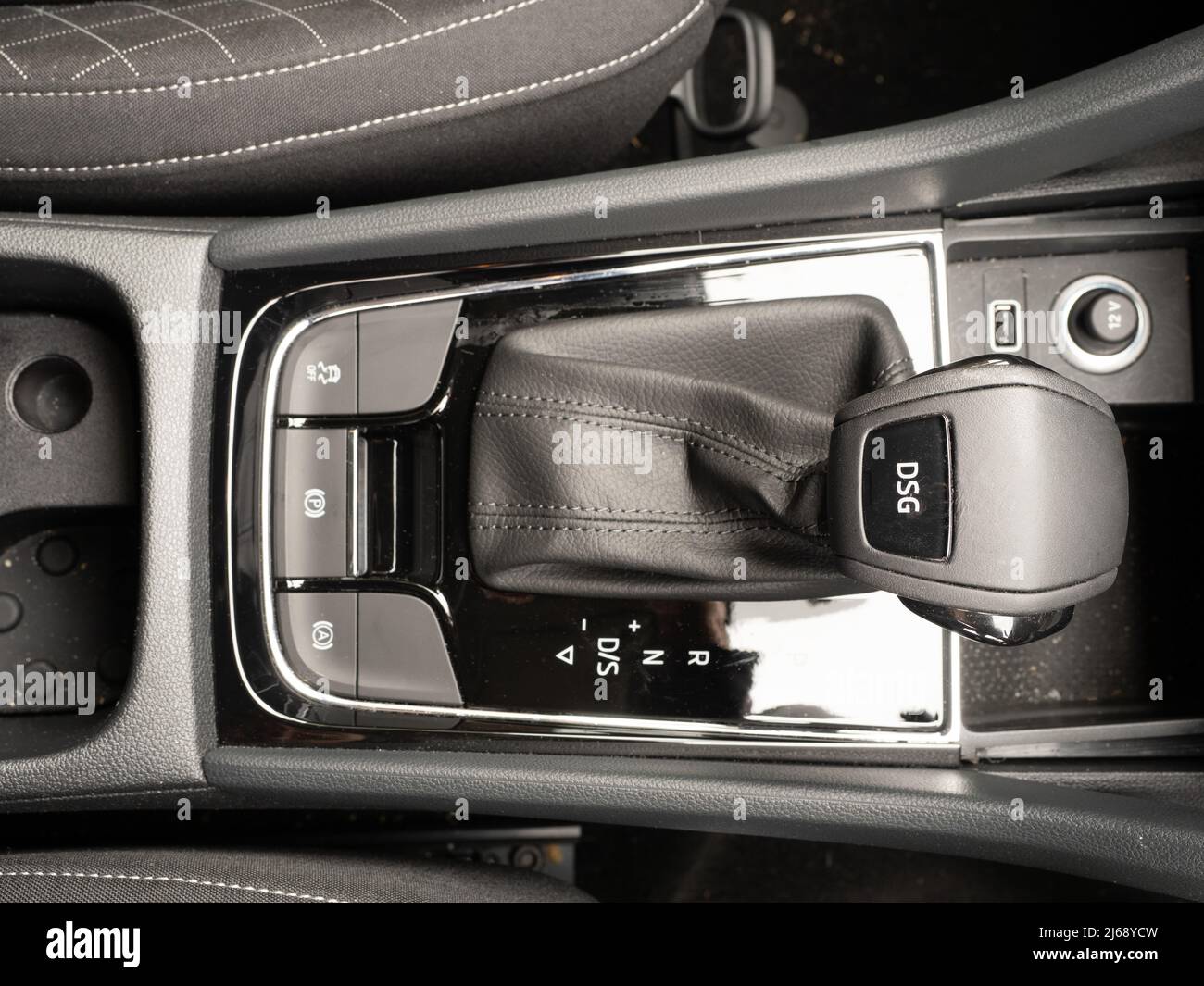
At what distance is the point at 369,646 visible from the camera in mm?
996

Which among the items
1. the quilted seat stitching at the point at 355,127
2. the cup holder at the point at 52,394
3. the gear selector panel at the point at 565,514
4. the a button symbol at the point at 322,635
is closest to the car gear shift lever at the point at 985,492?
the gear selector panel at the point at 565,514

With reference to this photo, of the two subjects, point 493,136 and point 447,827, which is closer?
point 493,136

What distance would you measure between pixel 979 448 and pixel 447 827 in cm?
99

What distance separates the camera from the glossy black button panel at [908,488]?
0.72 m

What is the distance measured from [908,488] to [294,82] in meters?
0.67

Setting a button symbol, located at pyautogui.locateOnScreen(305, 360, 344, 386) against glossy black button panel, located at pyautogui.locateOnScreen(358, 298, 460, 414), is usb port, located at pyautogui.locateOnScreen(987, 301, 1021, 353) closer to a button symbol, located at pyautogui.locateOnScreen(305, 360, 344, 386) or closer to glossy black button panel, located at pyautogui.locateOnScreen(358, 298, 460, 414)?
glossy black button panel, located at pyautogui.locateOnScreen(358, 298, 460, 414)

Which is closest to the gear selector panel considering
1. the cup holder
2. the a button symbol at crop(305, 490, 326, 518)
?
the a button symbol at crop(305, 490, 326, 518)

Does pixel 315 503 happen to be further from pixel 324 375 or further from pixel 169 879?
pixel 169 879

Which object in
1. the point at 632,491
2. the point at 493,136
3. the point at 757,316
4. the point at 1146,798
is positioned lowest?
the point at 1146,798

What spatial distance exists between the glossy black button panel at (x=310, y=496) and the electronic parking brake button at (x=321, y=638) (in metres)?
0.04

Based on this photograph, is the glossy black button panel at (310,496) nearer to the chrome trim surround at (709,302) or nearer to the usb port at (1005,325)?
the chrome trim surround at (709,302)

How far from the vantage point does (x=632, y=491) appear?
934 mm

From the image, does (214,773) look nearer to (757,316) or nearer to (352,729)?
(352,729)
